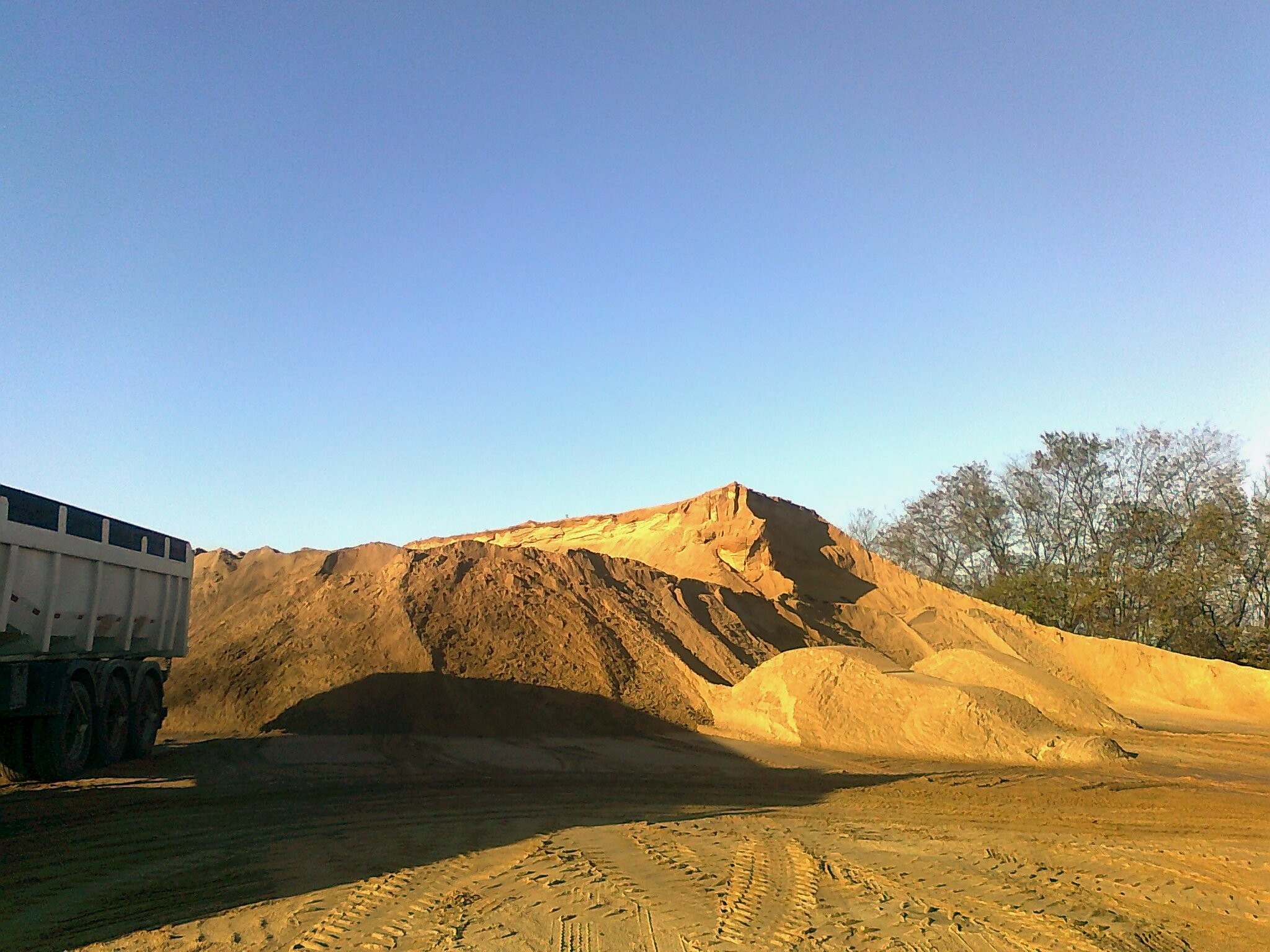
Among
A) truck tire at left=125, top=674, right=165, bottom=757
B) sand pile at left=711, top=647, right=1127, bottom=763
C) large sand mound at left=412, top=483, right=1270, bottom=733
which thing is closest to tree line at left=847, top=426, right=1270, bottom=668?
large sand mound at left=412, top=483, right=1270, bottom=733

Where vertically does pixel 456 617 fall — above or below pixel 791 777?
above

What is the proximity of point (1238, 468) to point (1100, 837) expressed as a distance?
3674cm

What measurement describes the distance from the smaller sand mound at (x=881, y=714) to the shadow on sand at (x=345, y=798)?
2.12 m

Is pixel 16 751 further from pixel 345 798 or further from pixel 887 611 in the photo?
pixel 887 611

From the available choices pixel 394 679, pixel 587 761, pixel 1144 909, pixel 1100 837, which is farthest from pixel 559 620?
pixel 1144 909

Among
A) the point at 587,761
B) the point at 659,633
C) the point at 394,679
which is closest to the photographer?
the point at 587,761

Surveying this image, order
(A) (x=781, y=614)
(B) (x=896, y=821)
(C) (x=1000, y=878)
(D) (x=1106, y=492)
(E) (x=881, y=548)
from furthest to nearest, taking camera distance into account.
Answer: (E) (x=881, y=548) → (D) (x=1106, y=492) → (A) (x=781, y=614) → (B) (x=896, y=821) → (C) (x=1000, y=878)

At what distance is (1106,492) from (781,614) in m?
20.0

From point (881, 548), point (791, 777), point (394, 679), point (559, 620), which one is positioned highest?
point (881, 548)

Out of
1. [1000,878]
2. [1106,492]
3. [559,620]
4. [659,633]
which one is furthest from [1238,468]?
[1000,878]

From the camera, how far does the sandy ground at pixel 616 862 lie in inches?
→ 233

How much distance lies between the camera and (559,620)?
24.4 m

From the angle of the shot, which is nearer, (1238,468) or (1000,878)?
(1000,878)

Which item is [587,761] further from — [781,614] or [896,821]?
[781,614]
